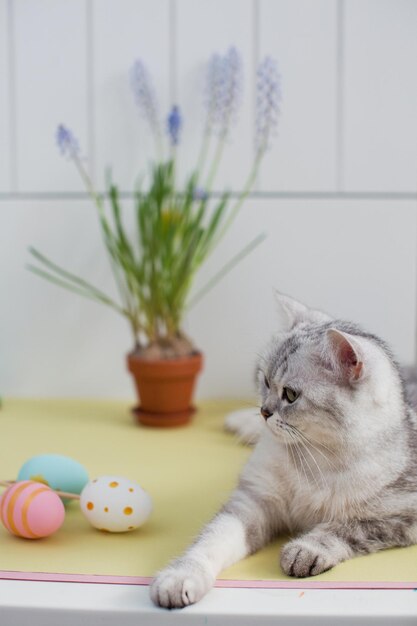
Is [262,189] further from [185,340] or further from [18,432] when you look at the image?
[18,432]

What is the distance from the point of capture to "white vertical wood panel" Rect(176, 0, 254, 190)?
1478mm

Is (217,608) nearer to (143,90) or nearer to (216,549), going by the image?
(216,549)

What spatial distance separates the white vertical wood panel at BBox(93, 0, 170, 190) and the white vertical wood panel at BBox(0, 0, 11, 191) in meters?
0.17

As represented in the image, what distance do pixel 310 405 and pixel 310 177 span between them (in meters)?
0.72

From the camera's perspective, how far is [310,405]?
0.88m

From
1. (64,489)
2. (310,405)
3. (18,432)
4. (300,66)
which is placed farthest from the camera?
(300,66)

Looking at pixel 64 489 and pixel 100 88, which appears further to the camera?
pixel 100 88

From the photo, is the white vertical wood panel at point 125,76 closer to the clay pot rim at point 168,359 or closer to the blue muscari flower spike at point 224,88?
the blue muscari flower spike at point 224,88

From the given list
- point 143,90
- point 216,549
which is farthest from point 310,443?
point 143,90

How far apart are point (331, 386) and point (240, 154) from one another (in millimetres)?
748

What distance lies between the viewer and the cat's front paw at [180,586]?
0.77 meters

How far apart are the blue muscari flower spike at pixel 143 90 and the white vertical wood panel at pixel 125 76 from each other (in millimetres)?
67

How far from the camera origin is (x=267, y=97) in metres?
1.37

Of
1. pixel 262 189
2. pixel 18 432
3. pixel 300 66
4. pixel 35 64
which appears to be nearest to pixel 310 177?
pixel 262 189
